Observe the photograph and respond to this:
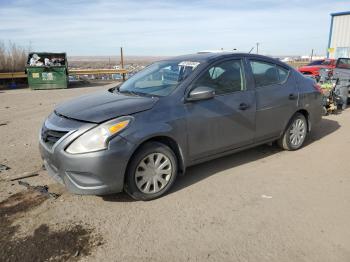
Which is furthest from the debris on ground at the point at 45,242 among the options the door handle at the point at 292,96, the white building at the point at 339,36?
the white building at the point at 339,36

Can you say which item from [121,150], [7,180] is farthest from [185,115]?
[7,180]

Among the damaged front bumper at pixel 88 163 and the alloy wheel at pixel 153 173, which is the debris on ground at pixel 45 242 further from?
the alloy wheel at pixel 153 173

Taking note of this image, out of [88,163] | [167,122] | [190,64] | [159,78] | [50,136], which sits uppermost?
[190,64]

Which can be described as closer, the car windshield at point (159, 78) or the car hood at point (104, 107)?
the car hood at point (104, 107)

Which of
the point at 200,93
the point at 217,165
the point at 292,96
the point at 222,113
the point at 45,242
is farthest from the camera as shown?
the point at 292,96

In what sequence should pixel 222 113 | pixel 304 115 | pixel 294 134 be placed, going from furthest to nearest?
pixel 304 115 → pixel 294 134 → pixel 222 113

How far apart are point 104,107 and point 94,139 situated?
21.5 inches

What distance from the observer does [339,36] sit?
2530cm

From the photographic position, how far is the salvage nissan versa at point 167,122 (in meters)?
3.55

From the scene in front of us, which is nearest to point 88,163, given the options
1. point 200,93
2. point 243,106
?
point 200,93

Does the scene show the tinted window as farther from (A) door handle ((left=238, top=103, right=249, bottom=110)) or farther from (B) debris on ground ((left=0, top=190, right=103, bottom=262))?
(B) debris on ground ((left=0, top=190, right=103, bottom=262))

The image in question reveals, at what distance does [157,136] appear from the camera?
12.7ft

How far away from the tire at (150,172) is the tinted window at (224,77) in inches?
40.5

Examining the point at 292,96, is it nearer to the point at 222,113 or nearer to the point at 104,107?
the point at 222,113
